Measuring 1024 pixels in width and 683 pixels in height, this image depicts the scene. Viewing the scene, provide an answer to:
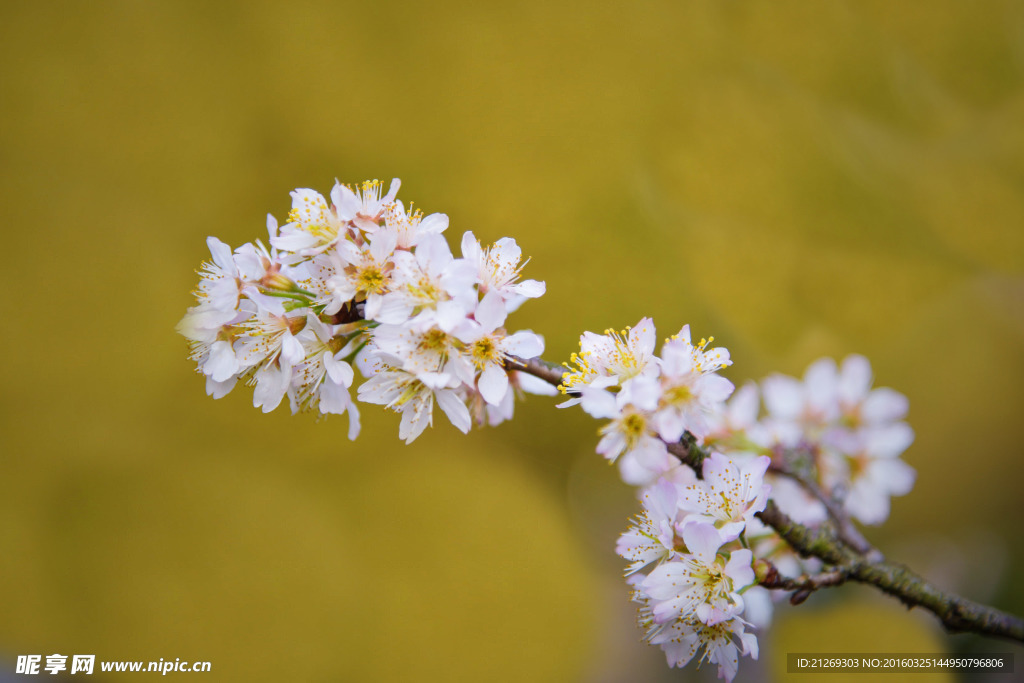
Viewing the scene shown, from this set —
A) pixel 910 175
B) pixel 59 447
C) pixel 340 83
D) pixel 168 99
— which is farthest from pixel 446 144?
pixel 910 175

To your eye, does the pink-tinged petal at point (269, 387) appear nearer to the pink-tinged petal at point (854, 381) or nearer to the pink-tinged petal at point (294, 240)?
the pink-tinged petal at point (294, 240)

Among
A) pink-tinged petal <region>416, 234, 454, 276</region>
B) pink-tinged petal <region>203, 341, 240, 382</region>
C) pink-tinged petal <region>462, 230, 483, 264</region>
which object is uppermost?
pink-tinged petal <region>462, 230, 483, 264</region>

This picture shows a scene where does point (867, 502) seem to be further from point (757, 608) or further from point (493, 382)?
point (493, 382)

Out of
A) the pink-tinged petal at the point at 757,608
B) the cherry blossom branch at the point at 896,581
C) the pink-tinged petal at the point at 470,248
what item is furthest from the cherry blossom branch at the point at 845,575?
the pink-tinged petal at the point at 757,608

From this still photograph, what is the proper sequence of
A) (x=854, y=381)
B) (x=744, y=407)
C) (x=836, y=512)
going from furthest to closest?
(x=854, y=381)
(x=744, y=407)
(x=836, y=512)

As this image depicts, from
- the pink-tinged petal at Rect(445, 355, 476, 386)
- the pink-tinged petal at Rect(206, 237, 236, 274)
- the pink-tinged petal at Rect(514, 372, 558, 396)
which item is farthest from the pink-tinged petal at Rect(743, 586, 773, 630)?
the pink-tinged petal at Rect(206, 237, 236, 274)

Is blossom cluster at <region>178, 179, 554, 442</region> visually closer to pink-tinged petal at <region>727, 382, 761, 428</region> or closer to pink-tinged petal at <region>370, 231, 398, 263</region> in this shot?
pink-tinged petal at <region>370, 231, 398, 263</region>

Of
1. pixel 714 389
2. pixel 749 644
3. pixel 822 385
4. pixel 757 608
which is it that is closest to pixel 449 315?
pixel 714 389
